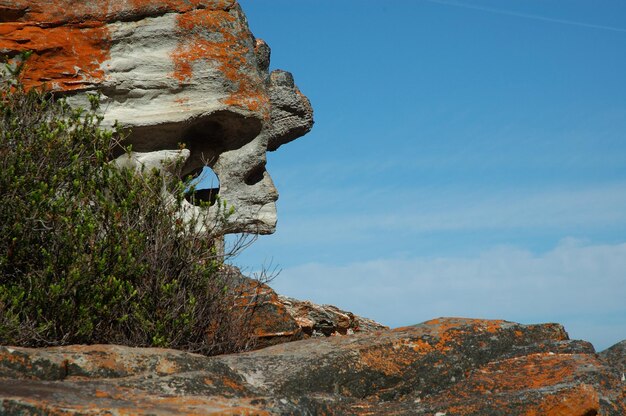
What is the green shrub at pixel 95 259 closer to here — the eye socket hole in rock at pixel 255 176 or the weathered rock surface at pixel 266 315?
the weathered rock surface at pixel 266 315

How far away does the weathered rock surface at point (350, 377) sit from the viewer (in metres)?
5.41

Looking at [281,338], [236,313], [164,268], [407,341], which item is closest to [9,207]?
[164,268]

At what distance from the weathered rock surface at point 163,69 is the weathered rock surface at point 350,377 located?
21.4 ft

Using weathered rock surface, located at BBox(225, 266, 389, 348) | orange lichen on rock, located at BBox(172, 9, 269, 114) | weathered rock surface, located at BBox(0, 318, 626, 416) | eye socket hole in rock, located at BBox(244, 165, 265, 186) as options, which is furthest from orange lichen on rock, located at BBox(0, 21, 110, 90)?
weathered rock surface, located at BBox(0, 318, 626, 416)

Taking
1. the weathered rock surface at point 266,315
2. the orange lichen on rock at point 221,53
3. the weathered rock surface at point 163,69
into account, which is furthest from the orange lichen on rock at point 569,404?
the orange lichen on rock at point 221,53

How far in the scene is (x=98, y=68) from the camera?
14578 mm

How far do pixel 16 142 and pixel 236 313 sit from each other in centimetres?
391

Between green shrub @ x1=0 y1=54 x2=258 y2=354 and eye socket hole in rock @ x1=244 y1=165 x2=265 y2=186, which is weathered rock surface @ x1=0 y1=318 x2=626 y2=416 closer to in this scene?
green shrub @ x1=0 y1=54 x2=258 y2=354

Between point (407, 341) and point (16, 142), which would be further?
point (16, 142)

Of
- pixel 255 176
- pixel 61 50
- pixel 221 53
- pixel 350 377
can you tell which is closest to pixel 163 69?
pixel 221 53

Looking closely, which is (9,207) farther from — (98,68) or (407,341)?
(407,341)

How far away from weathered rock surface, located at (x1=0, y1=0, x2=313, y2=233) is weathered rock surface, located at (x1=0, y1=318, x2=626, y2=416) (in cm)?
652

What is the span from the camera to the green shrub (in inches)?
406

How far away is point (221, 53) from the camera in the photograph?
15.0 m
